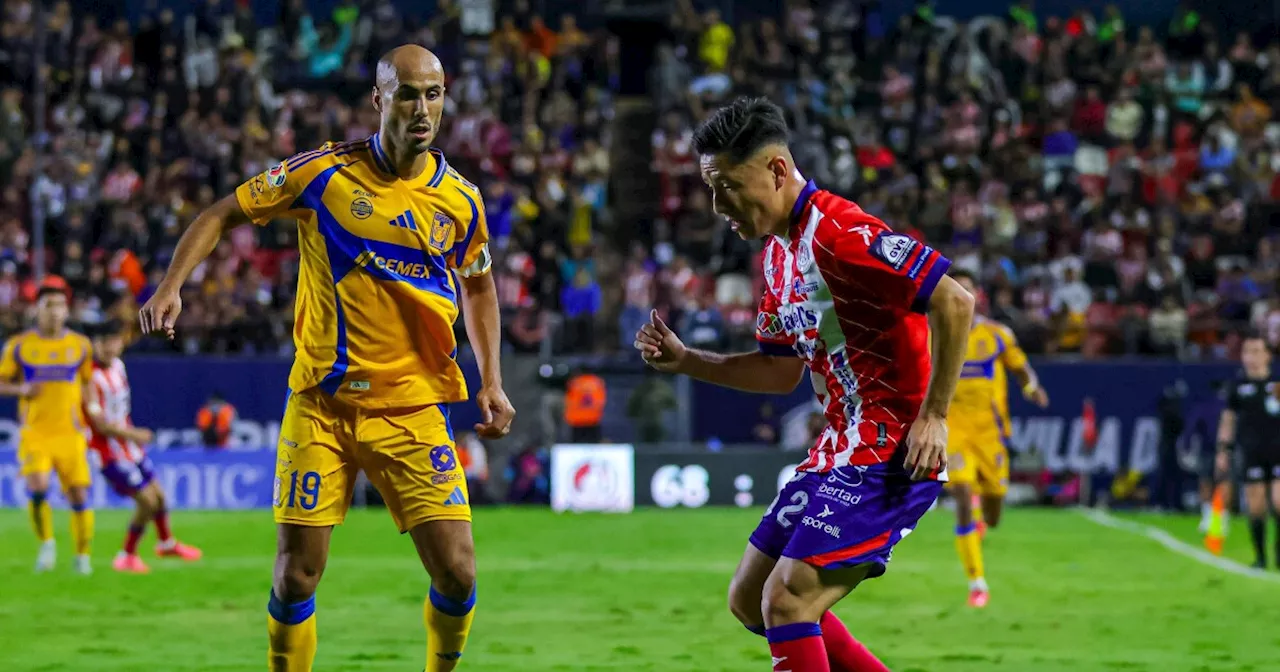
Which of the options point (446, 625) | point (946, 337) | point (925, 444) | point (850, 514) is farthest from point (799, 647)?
point (446, 625)

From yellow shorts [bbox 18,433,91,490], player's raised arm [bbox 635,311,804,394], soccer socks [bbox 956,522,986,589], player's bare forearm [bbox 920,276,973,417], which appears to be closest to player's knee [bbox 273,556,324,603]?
player's raised arm [bbox 635,311,804,394]

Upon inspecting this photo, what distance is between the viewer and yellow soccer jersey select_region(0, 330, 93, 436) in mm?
15406

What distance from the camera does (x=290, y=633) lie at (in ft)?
22.8

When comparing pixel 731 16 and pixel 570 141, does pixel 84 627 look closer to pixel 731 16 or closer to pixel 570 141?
pixel 570 141

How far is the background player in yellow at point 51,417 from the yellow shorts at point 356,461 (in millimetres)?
9056

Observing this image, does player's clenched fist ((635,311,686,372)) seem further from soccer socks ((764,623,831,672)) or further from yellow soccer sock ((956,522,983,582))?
yellow soccer sock ((956,522,983,582))

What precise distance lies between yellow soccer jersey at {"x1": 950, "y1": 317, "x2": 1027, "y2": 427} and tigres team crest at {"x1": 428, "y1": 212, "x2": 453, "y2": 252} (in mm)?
7366

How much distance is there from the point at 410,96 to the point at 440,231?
58 centimetres

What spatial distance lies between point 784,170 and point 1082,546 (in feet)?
44.8

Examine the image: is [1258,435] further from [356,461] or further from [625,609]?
[356,461]

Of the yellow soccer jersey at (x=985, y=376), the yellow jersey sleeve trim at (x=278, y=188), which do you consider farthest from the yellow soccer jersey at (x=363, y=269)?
the yellow soccer jersey at (x=985, y=376)

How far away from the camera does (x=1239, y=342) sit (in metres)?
24.8

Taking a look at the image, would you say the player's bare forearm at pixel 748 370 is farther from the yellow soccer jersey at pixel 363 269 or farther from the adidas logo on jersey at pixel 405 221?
the adidas logo on jersey at pixel 405 221

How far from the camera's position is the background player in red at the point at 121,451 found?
15.4 metres
